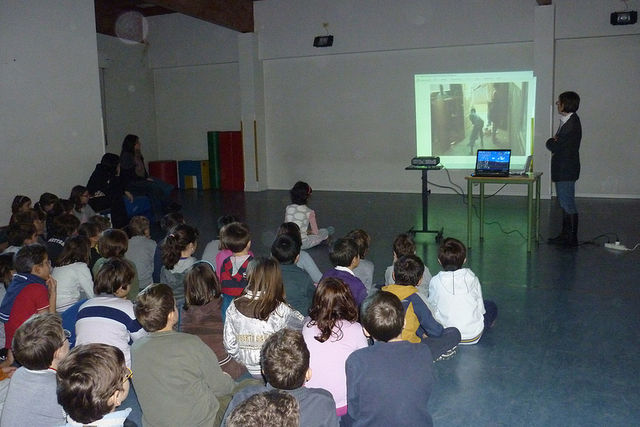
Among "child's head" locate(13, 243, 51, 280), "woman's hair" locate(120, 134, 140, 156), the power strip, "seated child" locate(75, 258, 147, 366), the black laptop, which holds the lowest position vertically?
the power strip

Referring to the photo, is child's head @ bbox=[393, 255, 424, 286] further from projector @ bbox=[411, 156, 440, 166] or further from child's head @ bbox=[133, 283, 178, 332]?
projector @ bbox=[411, 156, 440, 166]

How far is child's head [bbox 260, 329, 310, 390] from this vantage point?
73.2 inches

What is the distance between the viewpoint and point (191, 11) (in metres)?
9.19

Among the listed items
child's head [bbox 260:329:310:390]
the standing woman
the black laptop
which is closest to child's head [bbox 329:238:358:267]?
child's head [bbox 260:329:310:390]

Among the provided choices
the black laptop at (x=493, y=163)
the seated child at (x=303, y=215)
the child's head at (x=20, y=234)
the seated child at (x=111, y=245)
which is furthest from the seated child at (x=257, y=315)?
the black laptop at (x=493, y=163)

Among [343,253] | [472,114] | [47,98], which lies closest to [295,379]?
[343,253]

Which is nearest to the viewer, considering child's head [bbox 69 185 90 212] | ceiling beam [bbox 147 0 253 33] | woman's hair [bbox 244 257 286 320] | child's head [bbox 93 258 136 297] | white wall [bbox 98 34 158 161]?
woman's hair [bbox 244 257 286 320]

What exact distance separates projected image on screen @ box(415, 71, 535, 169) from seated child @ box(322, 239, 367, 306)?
722 cm

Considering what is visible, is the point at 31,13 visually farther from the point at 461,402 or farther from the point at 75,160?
the point at 461,402

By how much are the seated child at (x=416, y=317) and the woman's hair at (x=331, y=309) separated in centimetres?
48

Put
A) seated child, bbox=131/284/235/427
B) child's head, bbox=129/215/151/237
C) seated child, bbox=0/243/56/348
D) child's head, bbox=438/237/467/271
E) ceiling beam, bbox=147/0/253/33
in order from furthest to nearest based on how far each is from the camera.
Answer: ceiling beam, bbox=147/0/253/33, child's head, bbox=129/215/151/237, child's head, bbox=438/237/467/271, seated child, bbox=0/243/56/348, seated child, bbox=131/284/235/427

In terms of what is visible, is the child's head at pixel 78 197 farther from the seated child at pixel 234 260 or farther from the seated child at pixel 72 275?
the seated child at pixel 234 260

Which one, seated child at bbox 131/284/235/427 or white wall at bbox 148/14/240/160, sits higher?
white wall at bbox 148/14/240/160

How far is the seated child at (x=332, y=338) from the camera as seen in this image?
2447mm
